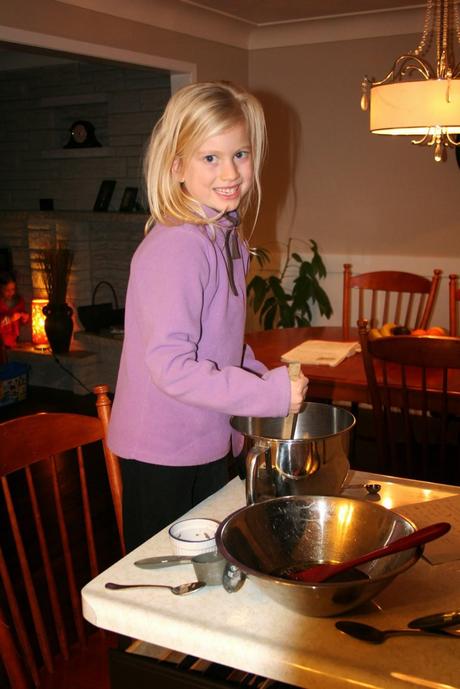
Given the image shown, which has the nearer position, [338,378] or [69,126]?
[338,378]

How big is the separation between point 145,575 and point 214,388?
0.31m

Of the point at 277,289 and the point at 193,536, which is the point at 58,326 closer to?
the point at 277,289

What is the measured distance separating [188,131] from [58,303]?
155 inches

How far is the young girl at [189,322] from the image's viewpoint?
1250 mm

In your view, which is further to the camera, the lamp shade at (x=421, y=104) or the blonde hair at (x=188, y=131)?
the lamp shade at (x=421, y=104)

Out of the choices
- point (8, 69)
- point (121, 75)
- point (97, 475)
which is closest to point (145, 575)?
point (97, 475)

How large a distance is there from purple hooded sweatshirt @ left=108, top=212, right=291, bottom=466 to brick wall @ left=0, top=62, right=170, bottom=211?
364 cm

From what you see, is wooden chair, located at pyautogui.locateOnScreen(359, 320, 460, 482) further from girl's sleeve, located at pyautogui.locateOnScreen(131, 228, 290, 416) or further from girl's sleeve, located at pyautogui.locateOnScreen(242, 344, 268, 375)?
girl's sleeve, located at pyautogui.locateOnScreen(131, 228, 290, 416)

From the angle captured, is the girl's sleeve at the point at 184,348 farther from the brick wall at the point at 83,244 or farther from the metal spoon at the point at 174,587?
the brick wall at the point at 83,244

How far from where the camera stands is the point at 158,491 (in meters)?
1.46

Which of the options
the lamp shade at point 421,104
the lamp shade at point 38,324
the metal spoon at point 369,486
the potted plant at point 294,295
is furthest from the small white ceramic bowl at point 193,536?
the lamp shade at point 38,324

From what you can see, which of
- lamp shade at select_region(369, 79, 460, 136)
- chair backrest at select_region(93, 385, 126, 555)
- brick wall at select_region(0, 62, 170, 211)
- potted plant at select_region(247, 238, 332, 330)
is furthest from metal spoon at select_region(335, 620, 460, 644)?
brick wall at select_region(0, 62, 170, 211)

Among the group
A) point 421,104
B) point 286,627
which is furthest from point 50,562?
point 421,104

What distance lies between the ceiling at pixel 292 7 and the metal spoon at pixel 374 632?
3.63m
